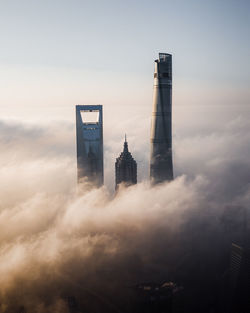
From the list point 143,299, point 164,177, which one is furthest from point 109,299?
point 164,177

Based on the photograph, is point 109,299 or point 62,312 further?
point 109,299

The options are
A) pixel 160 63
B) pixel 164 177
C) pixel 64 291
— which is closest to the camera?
pixel 160 63

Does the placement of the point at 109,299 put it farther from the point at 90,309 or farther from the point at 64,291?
the point at 64,291

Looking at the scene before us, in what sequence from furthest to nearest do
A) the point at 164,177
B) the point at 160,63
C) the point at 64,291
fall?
the point at 64,291, the point at 164,177, the point at 160,63

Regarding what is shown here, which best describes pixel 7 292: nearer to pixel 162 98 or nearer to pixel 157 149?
pixel 157 149

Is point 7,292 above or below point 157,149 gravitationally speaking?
below

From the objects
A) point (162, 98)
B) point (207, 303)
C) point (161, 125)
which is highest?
point (162, 98)
